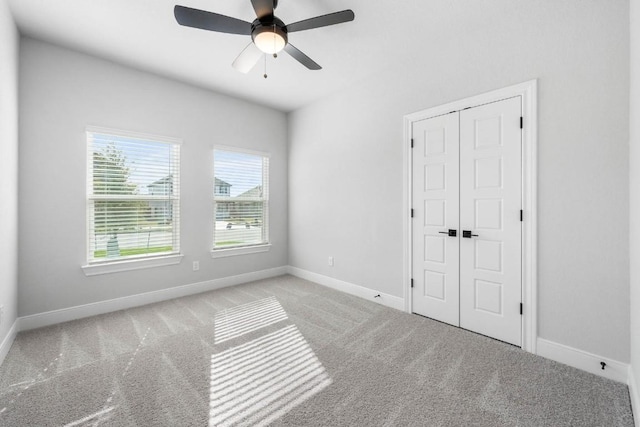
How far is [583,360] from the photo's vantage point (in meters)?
2.07

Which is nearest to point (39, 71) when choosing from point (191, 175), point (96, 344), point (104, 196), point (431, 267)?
point (104, 196)

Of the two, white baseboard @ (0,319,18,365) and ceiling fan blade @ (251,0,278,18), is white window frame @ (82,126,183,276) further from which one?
ceiling fan blade @ (251,0,278,18)

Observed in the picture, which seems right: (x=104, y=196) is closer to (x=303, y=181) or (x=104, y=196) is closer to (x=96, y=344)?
(x=96, y=344)

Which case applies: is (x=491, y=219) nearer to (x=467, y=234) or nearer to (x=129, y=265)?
(x=467, y=234)

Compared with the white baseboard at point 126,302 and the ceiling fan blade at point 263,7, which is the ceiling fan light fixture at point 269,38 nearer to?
the ceiling fan blade at point 263,7

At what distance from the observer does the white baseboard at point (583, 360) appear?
1.93 m

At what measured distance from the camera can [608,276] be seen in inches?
77.8

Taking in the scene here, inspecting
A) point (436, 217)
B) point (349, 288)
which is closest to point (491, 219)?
point (436, 217)

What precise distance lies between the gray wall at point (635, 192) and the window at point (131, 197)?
14.2 feet

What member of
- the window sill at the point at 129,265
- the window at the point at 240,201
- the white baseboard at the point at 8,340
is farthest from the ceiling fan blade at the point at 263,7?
the white baseboard at the point at 8,340

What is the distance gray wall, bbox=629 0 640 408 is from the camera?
5.26 ft

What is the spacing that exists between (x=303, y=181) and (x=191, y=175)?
172 centimetres

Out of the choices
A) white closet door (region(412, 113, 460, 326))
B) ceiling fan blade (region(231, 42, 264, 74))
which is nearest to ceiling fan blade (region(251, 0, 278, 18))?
ceiling fan blade (region(231, 42, 264, 74))

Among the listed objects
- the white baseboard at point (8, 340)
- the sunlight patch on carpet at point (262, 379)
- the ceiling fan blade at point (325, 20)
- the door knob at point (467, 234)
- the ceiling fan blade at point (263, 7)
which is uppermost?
the ceiling fan blade at point (263, 7)
